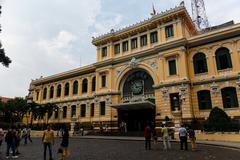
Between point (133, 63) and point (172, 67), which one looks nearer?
point (172, 67)

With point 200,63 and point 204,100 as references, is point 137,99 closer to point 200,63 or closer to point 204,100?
point 204,100

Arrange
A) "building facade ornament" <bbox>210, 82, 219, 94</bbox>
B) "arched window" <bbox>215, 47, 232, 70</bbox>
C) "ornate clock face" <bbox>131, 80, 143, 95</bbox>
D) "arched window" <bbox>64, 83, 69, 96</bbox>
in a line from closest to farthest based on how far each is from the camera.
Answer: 1. "building facade ornament" <bbox>210, 82, 219, 94</bbox>
2. "arched window" <bbox>215, 47, 232, 70</bbox>
3. "ornate clock face" <bbox>131, 80, 143, 95</bbox>
4. "arched window" <bbox>64, 83, 69, 96</bbox>

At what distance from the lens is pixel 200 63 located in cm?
2702

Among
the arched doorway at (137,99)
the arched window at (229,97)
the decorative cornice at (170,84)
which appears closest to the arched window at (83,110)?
the arched doorway at (137,99)

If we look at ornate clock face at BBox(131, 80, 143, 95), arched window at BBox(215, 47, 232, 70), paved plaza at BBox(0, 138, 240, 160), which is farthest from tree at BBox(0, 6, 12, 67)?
arched window at BBox(215, 47, 232, 70)

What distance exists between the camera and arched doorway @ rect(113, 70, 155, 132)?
1154 inches

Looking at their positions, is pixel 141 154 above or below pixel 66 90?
below

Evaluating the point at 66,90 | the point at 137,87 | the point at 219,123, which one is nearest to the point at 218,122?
the point at 219,123

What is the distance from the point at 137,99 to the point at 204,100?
902 cm

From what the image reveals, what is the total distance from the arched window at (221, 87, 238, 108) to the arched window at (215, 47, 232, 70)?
109 inches

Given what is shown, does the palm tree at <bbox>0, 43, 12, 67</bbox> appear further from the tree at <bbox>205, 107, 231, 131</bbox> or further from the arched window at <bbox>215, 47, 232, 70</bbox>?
the arched window at <bbox>215, 47, 232, 70</bbox>

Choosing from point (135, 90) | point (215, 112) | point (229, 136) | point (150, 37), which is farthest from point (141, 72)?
point (229, 136)

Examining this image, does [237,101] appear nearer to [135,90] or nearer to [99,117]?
[135,90]

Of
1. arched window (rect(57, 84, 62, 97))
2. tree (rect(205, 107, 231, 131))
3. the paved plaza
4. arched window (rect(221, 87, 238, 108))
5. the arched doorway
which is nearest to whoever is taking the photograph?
the paved plaza
